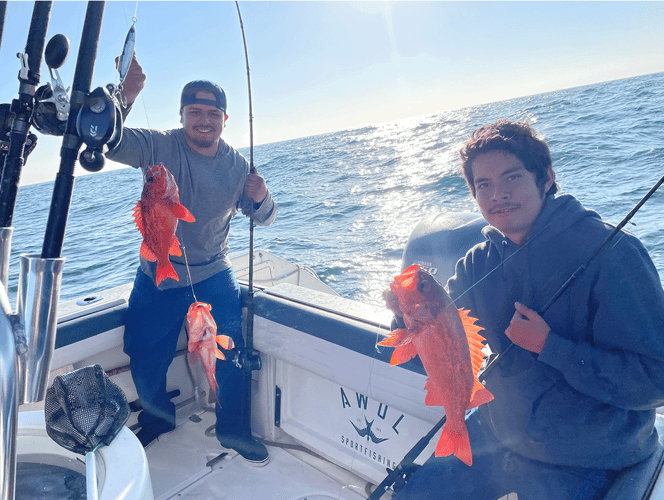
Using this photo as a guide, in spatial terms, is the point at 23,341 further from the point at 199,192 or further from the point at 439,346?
the point at 199,192

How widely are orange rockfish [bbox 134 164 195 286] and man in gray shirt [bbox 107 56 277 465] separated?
2.10 ft

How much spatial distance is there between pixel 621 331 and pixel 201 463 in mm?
3016

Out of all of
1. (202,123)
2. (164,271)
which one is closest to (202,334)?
(164,271)

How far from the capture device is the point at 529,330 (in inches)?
66.7

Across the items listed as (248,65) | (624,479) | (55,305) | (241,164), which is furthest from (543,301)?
(248,65)

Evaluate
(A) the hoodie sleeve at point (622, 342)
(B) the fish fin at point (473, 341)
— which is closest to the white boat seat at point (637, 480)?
(A) the hoodie sleeve at point (622, 342)

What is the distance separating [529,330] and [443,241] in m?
2.09

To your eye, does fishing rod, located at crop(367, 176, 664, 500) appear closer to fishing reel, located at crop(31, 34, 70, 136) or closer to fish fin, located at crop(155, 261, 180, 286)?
fish fin, located at crop(155, 261, 180, 286)

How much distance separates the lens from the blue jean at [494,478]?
1.75 m

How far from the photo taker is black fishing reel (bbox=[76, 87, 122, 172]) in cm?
131

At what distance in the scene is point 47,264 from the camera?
114 cm

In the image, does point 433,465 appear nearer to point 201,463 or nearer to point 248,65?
point 201,463

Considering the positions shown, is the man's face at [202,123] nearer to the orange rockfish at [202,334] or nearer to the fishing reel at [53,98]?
the orange rockfish at [202,334]

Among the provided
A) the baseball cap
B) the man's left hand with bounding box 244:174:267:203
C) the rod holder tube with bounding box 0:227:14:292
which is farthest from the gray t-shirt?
the rod holder tube with bounding box 0:227:14:292
